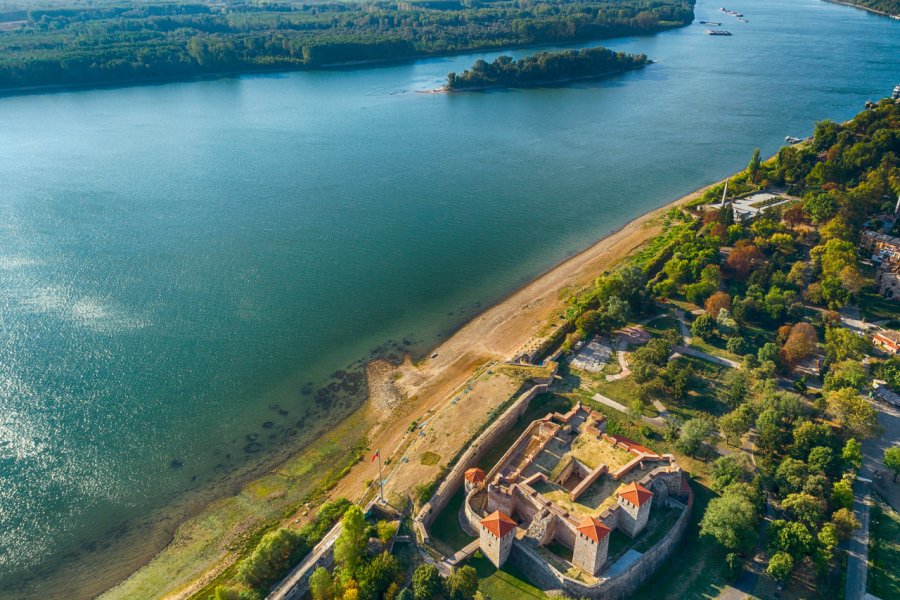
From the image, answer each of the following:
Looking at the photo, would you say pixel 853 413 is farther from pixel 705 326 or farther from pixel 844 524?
pixel 705 326

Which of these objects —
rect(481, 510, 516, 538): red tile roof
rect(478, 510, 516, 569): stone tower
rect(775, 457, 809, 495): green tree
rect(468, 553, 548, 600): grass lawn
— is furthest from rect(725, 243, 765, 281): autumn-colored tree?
rect(468, 553, 548, 600): grass lawn

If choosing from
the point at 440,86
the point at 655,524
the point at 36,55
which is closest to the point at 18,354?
the point at 655,524

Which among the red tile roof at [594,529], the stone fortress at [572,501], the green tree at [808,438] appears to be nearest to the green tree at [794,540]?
the stone fortress at [572,501]

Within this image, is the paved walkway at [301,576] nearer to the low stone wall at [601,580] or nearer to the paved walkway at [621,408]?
the low stone wall at [601,580]

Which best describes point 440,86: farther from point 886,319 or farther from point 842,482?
point 842,482

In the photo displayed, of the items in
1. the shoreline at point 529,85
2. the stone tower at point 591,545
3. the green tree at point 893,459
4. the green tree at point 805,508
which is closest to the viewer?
the stone tower at point 591,545

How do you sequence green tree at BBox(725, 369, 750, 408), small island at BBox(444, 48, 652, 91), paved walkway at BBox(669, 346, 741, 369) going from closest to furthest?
1. green tree at BBox(725, 369, 750, 408)
2. paved walkway at BBox(669, 346, 741, 369)
3. small island at BBox(444, 48, 652, 91)

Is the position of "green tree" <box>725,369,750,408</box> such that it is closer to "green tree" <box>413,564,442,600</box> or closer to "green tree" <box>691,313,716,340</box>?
"green tree" <box>691,313,716,340</box>
